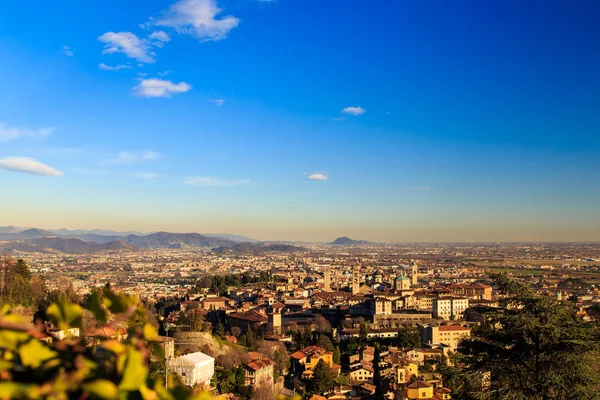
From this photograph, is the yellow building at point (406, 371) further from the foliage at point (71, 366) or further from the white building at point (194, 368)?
the foliage at point (71, 366)

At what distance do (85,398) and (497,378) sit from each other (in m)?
5.40

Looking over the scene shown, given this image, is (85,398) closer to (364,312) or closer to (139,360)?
(139,360)

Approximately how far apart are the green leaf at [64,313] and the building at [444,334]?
28.8 m

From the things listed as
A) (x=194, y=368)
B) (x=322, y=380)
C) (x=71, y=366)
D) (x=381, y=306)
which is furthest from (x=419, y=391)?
(x=381, y=306)

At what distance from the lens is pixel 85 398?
1005 millimetres

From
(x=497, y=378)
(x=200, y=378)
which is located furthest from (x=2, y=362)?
(x=200, y=378)

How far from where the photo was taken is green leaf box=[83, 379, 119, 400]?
954 millimetres

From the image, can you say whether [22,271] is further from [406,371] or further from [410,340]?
[410,340]

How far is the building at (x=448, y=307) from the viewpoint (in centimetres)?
3796

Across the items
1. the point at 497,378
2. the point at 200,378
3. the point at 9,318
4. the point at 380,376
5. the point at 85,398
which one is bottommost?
the point at 380,376

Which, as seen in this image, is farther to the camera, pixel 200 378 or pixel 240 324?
pixel 240 324

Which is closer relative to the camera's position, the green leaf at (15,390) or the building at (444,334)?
the green leaf at (15,390)

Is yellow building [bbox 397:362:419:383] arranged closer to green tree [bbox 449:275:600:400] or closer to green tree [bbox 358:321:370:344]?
green tree [bbox 358:321:370:344]

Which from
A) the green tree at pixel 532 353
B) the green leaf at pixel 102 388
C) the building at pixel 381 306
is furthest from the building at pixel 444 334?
the green leaf at pixel 102 388
